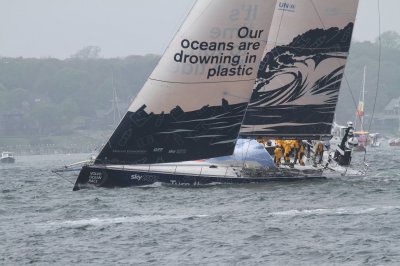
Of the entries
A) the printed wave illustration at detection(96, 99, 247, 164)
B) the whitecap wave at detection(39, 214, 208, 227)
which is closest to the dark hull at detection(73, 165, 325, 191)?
the printed wave illustration at detection(96, 99, 247, 164)

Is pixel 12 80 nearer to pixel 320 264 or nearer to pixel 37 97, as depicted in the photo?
pixel 37 97

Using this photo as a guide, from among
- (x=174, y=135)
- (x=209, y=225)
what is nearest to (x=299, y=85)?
(x=174, y=135)

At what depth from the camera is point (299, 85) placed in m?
44.7

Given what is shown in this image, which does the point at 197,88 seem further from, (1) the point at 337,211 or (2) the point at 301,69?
(1) the point at 337,211

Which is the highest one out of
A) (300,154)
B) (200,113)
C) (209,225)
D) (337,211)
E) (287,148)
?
(200,113)

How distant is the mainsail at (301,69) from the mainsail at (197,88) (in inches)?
131

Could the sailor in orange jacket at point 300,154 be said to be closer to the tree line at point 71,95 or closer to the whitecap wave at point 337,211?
the whitecap wave at point 337,211

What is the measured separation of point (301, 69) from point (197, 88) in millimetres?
6391

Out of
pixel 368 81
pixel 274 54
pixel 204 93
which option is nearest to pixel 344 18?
pixel 274 54

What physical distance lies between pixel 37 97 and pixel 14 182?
135438 millimetres

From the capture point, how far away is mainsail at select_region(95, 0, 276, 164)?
39.2 meters

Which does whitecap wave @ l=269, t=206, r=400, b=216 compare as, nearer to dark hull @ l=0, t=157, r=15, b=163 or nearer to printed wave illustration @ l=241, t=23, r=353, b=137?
printed wave illustration @ l=241, t=23, r=353, b=137

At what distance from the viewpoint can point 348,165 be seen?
44.7m

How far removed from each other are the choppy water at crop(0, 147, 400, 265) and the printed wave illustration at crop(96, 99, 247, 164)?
1.26m
